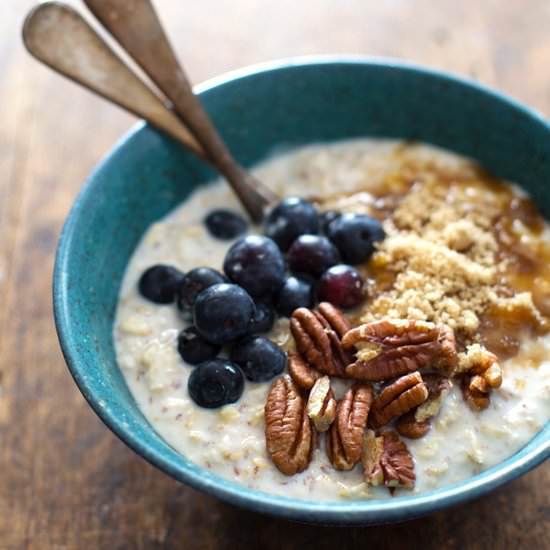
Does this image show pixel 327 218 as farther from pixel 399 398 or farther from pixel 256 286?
pixel 399 398

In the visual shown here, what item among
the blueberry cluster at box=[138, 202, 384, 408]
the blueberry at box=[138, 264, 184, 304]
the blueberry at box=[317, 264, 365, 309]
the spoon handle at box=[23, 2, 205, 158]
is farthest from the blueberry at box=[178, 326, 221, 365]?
the spoon handle at box=[23, 2, 205, 158]

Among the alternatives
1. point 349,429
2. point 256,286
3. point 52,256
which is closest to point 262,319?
point 256,286

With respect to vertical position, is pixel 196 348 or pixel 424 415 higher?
pixel 196 348

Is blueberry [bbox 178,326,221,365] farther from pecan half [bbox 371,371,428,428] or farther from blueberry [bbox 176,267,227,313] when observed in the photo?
pecan half [bbox 371,371,428,428]

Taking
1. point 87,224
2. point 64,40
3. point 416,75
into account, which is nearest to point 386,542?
point 87,224

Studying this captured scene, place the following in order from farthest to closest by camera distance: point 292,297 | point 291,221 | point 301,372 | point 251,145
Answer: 1. point 251,145
2. point 291,221
3. point 292,297
4. point 301,372

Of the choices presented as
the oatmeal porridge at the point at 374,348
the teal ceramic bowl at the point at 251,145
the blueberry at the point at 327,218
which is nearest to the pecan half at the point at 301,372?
the oatmeal porridge at the point at 374,348
